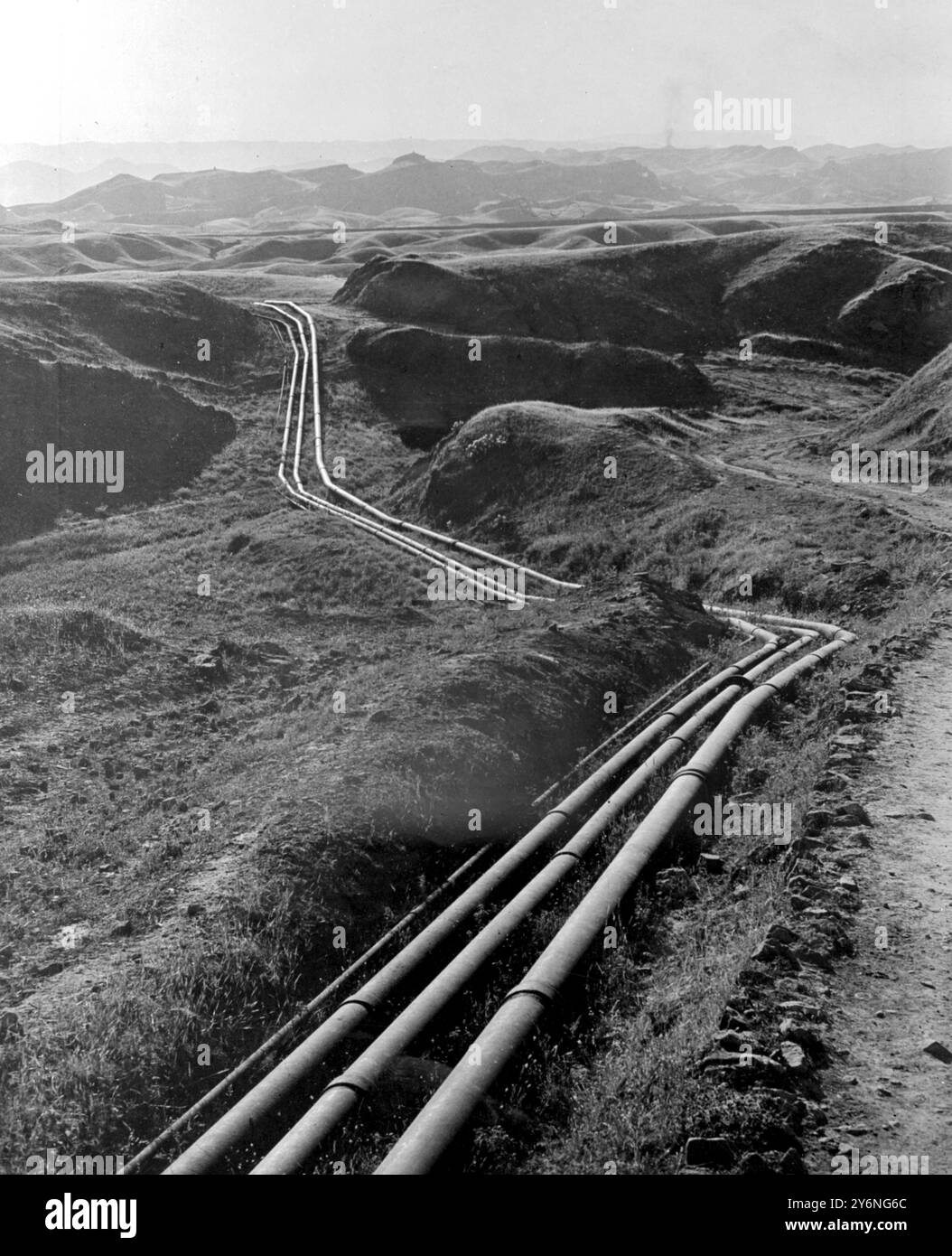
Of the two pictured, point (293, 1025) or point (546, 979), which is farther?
point (293, 1025)

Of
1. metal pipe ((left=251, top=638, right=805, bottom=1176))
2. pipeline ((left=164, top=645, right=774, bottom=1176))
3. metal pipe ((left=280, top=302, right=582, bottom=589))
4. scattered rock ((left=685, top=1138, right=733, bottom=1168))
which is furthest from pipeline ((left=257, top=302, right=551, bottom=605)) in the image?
scattered rock ((left=685, top=1138, right=733, bottom=1168))

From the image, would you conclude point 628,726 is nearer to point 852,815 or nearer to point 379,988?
point 852,815

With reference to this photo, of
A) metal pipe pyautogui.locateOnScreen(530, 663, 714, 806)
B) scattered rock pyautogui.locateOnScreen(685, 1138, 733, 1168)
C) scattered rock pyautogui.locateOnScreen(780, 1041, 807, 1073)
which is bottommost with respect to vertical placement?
A: scattered rock pyautogui.locateOnScreen(685, 1138, 733, 1168)

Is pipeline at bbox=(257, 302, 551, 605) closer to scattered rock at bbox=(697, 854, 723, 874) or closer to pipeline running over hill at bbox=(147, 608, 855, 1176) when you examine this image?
pipeline running over hill at bbox=(147, 608, 855, 1176)

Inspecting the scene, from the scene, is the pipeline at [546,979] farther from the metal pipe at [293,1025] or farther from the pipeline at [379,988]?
the metal pipe at [293,1025]

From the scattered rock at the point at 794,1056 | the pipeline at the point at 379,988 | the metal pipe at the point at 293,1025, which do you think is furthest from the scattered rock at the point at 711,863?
the scattered rock at the point at 794,1056

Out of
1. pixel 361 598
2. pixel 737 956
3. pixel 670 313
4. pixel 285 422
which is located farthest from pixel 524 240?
pixel 737 956

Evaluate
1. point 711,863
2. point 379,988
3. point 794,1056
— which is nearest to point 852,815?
point 711,863
